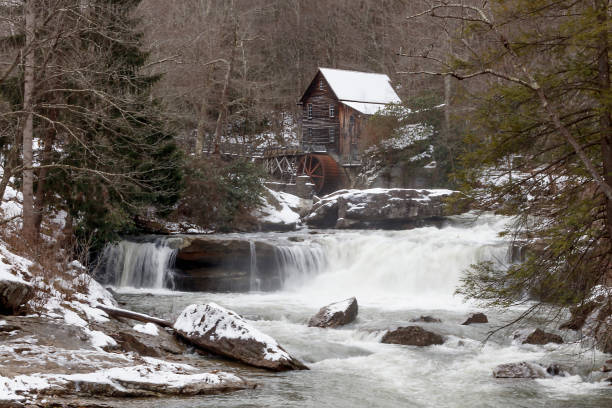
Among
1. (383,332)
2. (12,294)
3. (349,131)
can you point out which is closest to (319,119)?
(349,131)

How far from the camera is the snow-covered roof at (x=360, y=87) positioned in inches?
1636

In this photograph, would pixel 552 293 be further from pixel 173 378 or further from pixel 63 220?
pixel 63 220

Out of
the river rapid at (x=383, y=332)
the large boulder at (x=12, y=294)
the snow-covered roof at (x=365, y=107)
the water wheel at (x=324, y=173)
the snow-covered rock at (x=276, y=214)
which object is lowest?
the river rapid at (x=383, y=332)

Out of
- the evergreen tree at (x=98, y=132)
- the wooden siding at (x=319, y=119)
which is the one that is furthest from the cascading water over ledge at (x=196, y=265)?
the wooden siding at (x=319, y=119)

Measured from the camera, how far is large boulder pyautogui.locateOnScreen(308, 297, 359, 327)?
1269 centimetres

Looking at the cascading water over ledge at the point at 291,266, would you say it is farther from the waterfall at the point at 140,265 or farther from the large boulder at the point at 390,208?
→ the large boulder at the point at 390,208

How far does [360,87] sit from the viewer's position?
42.4 m

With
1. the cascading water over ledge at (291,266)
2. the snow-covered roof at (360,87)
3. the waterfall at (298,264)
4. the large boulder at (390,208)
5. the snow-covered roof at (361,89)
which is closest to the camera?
the cascading water over ledge at (291,266)

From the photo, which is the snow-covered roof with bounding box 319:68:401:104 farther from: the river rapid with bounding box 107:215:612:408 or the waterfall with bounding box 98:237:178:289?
the waterfall with bounding box 98:237:178:289

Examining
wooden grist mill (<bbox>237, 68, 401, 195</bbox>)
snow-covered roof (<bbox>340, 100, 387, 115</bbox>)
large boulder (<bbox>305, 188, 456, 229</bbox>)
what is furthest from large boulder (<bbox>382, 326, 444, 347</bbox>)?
snow-covered roof (<bbox>340, 100, 387, 115</bbox>)

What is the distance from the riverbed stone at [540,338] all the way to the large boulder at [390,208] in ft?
46.7

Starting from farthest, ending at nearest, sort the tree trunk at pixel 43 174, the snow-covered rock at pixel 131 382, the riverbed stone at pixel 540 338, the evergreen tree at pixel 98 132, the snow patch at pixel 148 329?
the tree trunk at pixel 43 174
the evergreen tree at pixel 98 132
the riverbed stone at pixel 540 338
the snow patch at pixel 148 329
the snow-covered rock at pixel 131 382

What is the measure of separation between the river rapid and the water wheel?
56.1 ft

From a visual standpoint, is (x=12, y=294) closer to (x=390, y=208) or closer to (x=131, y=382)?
(x=131, y=382)
